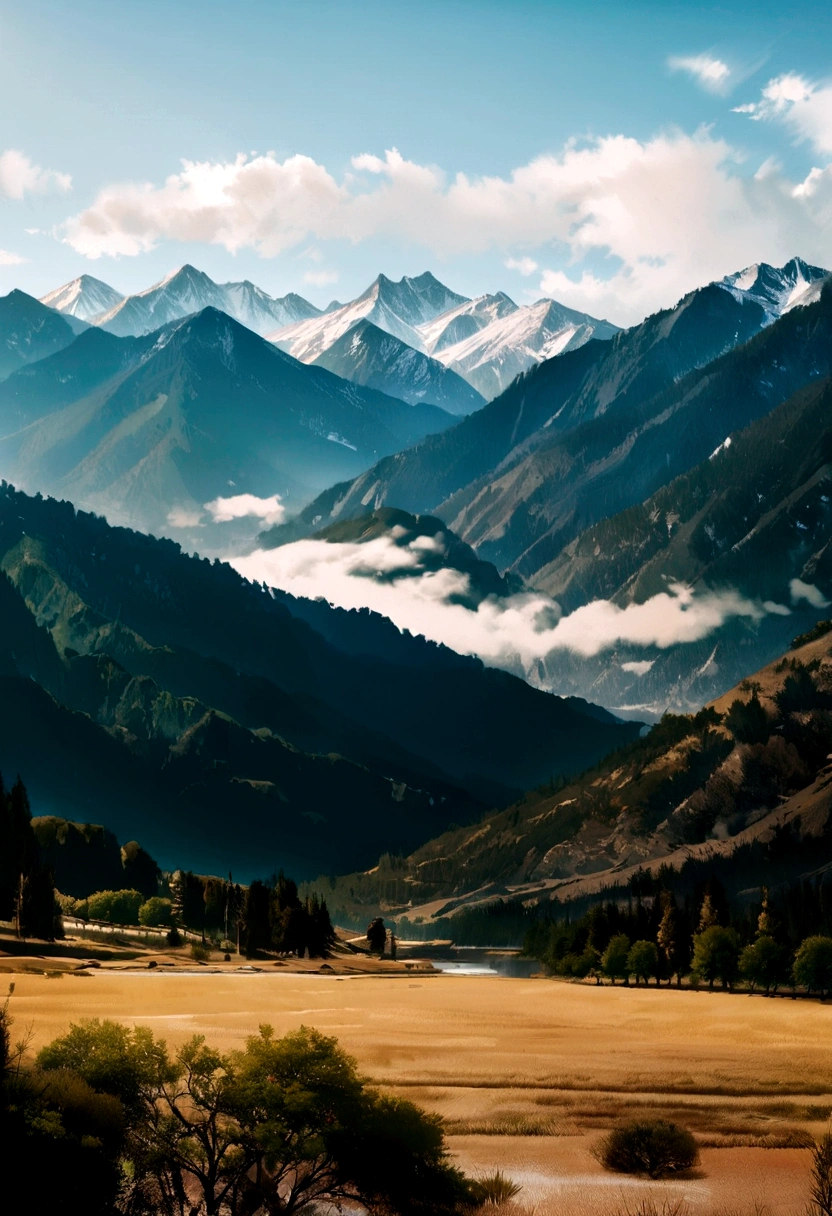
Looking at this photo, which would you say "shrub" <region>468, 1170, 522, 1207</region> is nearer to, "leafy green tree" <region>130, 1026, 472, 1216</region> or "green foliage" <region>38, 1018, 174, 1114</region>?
"leafy green tree" <region>130, 1026, 472, 1216</region>

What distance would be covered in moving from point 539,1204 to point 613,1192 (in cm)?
551

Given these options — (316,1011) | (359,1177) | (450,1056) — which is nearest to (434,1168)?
(359,1177)

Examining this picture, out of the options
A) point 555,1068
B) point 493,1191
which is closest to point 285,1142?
point 493,1191

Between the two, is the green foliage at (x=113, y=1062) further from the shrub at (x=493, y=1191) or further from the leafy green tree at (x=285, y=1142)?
the shrub at (x=493, y=1191)

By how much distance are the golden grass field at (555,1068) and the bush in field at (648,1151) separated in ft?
3.55

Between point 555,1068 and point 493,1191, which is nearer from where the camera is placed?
point 493,1191

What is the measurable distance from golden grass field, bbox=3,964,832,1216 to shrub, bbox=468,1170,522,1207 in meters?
1.07

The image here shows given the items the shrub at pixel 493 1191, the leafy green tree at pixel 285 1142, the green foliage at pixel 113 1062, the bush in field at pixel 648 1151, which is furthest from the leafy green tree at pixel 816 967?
the green foliage at pixel 113 1062

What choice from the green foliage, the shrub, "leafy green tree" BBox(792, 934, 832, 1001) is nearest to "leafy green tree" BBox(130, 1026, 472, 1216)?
the green foliage

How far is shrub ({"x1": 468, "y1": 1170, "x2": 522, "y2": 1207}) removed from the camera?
69.1 metres

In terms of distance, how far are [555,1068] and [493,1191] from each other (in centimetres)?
2423

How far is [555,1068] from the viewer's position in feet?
307

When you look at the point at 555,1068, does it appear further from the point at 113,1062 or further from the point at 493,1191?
the point at 113,1062

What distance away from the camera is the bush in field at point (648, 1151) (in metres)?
76.8
